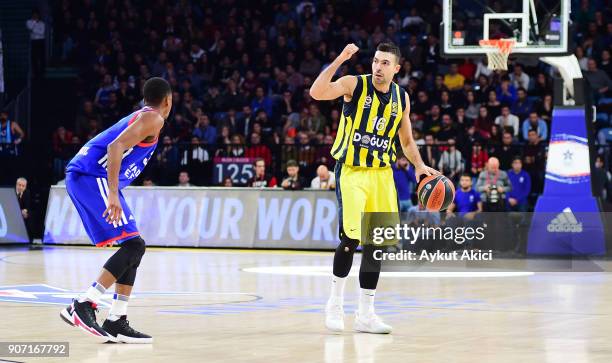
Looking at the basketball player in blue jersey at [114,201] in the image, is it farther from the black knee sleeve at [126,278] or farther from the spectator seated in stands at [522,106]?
the spectator seated in stands at [522,106]

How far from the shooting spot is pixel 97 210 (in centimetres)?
830

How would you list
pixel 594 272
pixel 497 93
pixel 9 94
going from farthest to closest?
1. pixel 9 94
2. pixel 497 93
3. pixel 594 272

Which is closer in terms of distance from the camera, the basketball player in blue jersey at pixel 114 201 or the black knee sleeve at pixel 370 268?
the basketball player in blue jersey at pixel 114 201

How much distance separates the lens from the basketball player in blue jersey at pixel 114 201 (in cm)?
813

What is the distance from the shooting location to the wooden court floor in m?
7.78

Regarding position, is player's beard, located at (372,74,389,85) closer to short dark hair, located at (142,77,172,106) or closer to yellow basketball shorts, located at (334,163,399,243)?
yellow basketball shorts, located at (334,163,399,243)

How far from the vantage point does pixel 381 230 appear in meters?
8.99

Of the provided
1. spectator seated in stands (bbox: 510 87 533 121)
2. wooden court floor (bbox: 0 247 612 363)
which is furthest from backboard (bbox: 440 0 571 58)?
wooden court floor (bbox: 0 247 612 363)

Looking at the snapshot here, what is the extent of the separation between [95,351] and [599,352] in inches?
138

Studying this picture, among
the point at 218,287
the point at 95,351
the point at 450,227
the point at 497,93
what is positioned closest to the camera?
the point at 95,351

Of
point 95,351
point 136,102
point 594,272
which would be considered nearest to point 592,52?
point 594,272

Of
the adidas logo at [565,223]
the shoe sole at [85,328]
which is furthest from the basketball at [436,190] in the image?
the adidas logo at [565,223]

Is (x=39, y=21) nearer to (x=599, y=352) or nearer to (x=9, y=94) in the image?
(x=9, y=94)

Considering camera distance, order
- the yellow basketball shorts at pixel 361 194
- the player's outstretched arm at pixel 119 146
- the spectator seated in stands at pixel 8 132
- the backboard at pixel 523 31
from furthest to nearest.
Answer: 1. the spectator seated in stands at pixel 8 132
2. the backboard at pixel 523 31
3. the yellow basketball shorts at pixel 361 194
4. the player's outstretched arm at pixel 119 146
